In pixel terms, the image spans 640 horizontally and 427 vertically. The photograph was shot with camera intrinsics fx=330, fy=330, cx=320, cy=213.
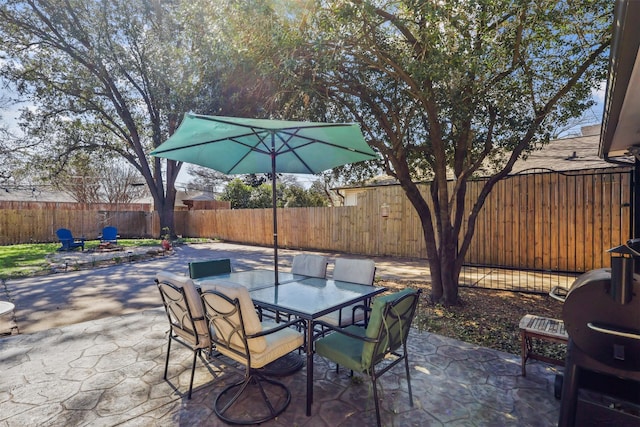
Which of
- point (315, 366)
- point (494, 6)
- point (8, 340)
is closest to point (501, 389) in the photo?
point (315, 366)

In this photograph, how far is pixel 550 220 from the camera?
7129 millimetres

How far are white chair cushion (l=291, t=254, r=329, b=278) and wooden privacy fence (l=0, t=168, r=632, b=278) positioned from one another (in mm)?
4892

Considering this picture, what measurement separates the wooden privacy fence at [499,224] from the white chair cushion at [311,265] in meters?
4.89

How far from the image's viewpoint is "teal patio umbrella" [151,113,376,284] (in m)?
3.02

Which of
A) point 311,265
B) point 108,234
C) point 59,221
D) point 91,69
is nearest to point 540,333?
point 311,265

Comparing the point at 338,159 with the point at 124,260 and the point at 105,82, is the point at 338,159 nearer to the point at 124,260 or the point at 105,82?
the point at 124,260

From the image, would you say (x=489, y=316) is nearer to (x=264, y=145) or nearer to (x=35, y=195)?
(x=264, y=145)

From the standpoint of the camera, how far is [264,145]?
4059mm

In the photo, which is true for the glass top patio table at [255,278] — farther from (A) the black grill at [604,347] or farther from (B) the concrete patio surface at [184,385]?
(A) the black grill at [604,347]

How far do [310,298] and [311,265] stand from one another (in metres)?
1.15

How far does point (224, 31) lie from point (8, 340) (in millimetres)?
4635

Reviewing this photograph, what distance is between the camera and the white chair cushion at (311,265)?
3844 mm

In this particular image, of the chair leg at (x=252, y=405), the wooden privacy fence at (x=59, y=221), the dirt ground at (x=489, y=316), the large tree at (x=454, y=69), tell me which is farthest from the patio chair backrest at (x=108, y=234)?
the chair leg at (x=252, y=405)

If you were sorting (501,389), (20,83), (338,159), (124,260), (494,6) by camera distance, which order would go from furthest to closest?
1. (20,83)
2. (124,260)
3. (338,159)
4. (494,6)
5. (501,389)
